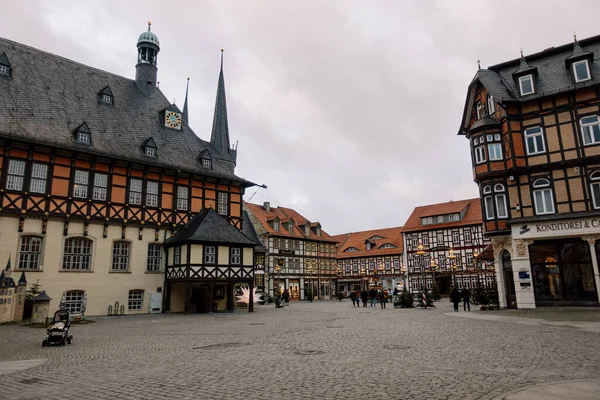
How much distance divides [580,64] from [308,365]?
2637 cm

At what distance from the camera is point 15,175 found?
84.5 feet

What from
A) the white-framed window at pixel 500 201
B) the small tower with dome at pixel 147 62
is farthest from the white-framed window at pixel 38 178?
the white-framed window at pixel 500 201

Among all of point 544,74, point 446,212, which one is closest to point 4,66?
point 544,74

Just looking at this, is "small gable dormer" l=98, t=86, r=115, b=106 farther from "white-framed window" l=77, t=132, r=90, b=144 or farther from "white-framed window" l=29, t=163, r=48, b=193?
"white-framed window" l=29, t=163, r=48, b=193

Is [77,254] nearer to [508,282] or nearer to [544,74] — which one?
[508,282]

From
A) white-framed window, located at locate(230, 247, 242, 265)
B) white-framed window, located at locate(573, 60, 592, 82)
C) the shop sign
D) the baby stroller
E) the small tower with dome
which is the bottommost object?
the baby stroller

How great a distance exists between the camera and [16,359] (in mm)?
10562

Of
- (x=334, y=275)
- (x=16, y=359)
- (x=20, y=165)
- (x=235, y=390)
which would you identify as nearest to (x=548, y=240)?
(x=235, y=390)

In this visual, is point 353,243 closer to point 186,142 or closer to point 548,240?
point 186,142

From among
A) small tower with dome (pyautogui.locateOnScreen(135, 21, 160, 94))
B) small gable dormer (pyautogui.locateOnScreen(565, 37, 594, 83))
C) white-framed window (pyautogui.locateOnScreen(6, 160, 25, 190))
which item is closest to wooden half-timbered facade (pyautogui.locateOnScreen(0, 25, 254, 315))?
white-framed window (pyautogui.locateOnScreen(6, 160, 25, 190))

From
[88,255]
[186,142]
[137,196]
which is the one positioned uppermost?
[186,142]

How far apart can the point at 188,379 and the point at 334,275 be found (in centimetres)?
6352

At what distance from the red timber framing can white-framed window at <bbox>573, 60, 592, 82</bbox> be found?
26087 millimetres

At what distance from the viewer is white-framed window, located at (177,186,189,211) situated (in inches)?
1297
